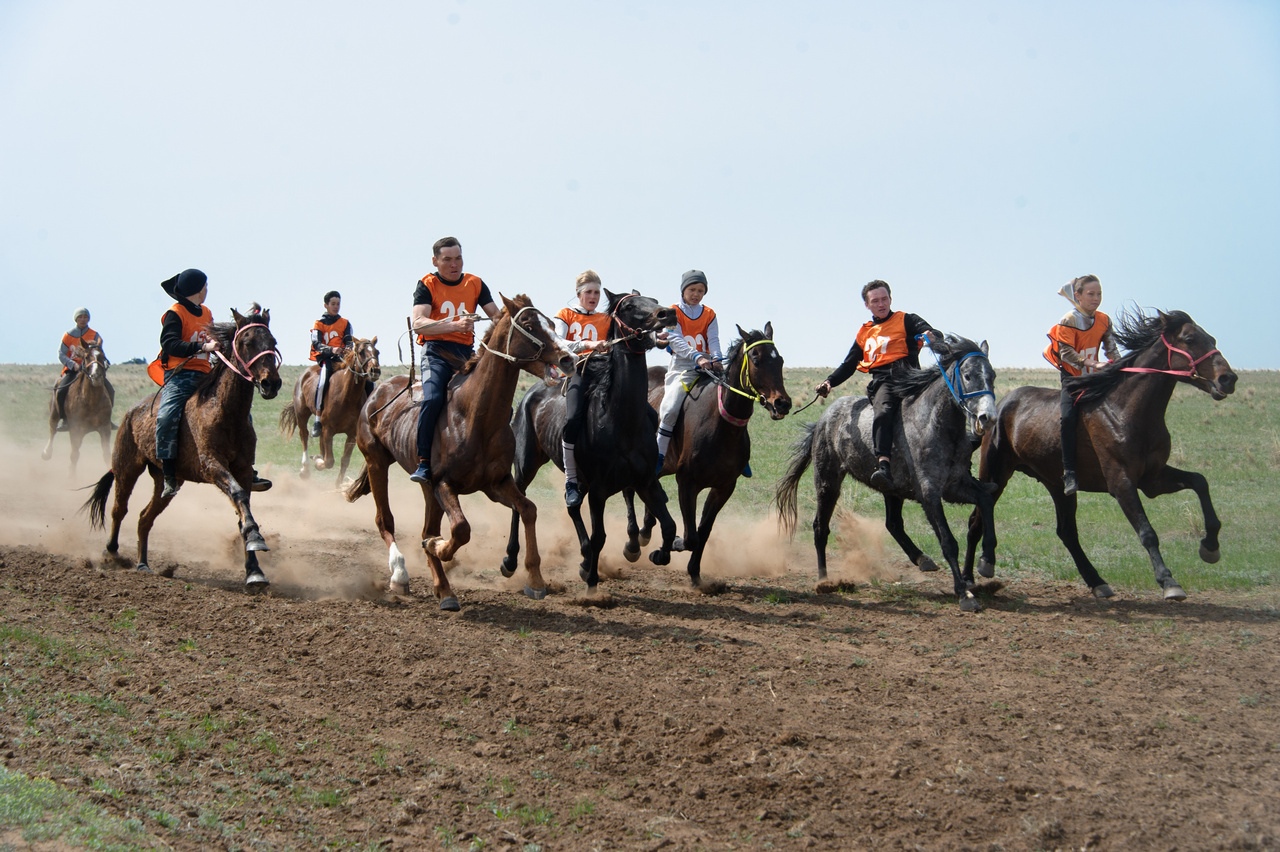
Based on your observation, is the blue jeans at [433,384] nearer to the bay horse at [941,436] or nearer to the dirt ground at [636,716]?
the dirt ground at [636,716]

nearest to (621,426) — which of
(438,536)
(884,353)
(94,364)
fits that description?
(438,536)

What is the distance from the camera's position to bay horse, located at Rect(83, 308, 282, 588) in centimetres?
998

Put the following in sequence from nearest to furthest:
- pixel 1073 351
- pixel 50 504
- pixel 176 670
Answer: pixel 176 670
pixel 1073 351
pixel 50 504

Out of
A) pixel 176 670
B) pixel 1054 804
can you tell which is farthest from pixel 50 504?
pixel 1054 804

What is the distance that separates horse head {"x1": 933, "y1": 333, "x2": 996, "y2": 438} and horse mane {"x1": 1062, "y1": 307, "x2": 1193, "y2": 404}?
46.9 inches

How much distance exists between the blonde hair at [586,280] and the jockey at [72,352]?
11.9 meters

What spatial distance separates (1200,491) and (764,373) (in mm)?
4444

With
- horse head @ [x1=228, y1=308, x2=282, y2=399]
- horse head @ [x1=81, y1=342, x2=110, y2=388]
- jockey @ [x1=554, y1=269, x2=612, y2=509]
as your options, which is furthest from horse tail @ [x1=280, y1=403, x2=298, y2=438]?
jockey @ [x1=554, y1=269, x2=612, y2=509]

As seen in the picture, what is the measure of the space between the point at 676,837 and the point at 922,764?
158cm

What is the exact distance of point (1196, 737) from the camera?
617cm

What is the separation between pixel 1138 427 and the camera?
10523mm

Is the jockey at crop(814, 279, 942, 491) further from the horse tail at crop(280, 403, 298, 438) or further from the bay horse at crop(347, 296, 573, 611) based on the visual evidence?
the horse tail at crop(280, 403, 298, 438)

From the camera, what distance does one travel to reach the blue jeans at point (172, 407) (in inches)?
414

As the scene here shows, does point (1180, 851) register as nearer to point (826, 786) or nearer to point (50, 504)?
point (826, 786)
